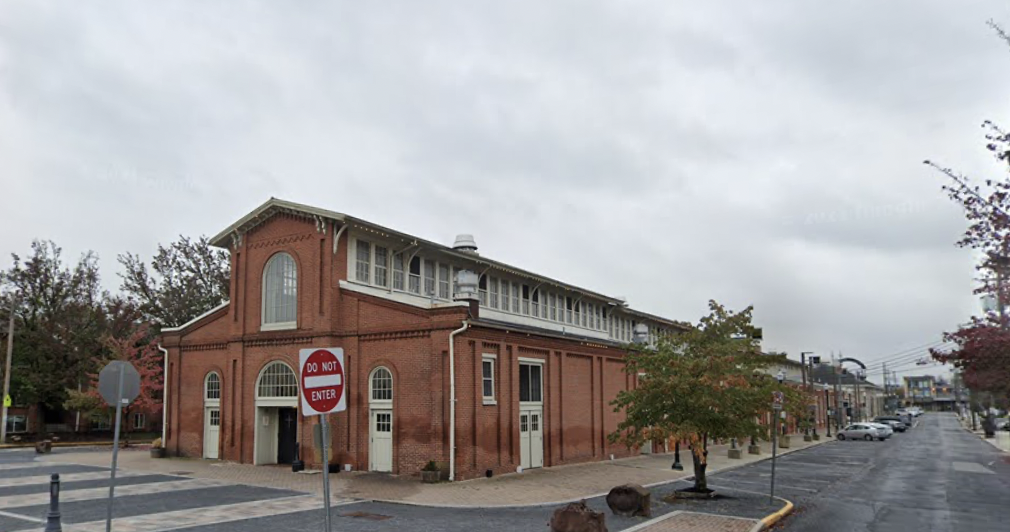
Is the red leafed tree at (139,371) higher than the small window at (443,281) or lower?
lower

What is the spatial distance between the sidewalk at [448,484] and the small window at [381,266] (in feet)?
23.2

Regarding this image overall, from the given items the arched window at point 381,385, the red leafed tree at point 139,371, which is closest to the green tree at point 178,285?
the red leafed tree at point 139,371

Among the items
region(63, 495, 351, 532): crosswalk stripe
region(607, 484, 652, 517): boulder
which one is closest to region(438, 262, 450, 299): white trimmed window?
region(63, 495, 351, 532): crosswalk stripe

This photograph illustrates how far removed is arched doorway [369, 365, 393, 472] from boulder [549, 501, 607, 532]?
12.1 meters

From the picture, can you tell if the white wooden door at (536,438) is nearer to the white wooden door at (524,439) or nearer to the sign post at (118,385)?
the white wooden door at (524,439)

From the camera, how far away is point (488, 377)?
25.1 m

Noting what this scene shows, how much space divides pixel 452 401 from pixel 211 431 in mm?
12372

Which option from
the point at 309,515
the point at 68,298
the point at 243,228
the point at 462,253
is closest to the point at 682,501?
the point at 309,515

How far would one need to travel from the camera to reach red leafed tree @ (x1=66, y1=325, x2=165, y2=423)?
40.7 meters

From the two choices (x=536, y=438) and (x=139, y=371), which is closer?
(x=536, y=438)

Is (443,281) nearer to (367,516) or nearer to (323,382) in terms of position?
(367,516)

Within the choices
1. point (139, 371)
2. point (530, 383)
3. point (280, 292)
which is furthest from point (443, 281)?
point (139, 371)

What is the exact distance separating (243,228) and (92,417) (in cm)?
2323

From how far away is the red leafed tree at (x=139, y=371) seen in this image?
40656 mm
